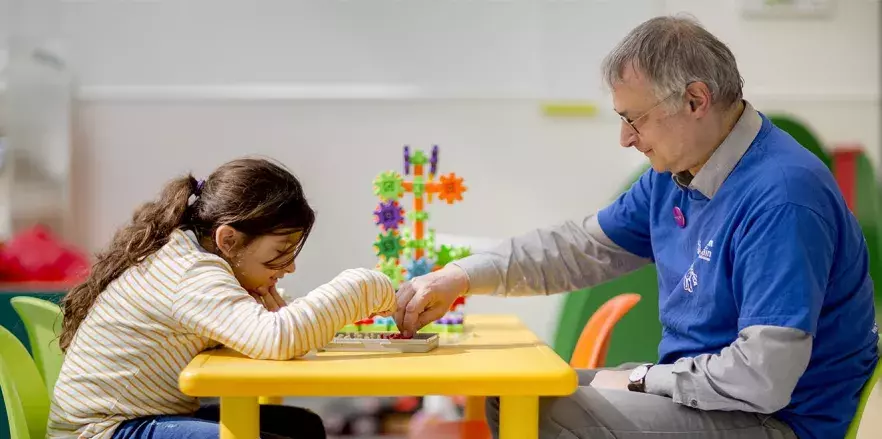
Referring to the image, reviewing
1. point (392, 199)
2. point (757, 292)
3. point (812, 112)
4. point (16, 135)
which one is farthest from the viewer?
point (812, 112)

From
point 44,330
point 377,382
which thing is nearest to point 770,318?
point 377,382

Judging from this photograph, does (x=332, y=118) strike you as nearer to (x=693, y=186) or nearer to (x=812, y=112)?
(x=812, y=112)

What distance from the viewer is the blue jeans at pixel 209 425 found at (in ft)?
4.18

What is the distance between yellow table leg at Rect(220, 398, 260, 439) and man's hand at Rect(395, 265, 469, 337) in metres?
0.35

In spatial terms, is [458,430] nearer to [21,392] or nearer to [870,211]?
[21,392]

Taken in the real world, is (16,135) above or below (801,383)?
above

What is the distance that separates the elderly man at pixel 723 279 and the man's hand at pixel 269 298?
205 millimetres

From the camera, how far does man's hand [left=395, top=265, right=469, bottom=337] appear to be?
148 cm

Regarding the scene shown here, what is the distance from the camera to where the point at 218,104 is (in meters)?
3.30

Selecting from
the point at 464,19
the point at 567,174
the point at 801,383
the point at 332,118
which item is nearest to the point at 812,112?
the point at 567,174

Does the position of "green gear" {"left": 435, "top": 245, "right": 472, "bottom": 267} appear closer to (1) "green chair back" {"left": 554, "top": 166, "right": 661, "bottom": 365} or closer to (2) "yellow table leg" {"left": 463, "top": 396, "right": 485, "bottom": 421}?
(2) "yellow table leg" {"left": 463, "top": 396, "right": 485, "bottom": 421}

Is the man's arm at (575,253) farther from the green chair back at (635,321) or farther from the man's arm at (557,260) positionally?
the green chair back at (635,321)

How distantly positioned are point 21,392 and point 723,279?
1.08 meters

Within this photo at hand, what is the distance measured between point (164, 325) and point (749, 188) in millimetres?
862
